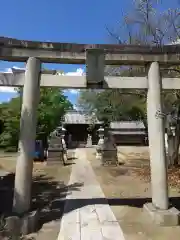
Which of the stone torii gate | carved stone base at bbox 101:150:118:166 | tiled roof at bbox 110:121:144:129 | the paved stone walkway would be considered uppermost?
tiled roof at bbox 110:121:144:129

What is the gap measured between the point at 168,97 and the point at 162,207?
9.22m

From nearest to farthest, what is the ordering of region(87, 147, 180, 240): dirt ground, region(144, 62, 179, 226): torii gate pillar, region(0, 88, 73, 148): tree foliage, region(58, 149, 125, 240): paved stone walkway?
region(58, 149, 125, 240): paved stone walkway < region(87, 147, 180, 240): dirt ground < region(144, 62, 179, 226): torii gate pillar < region(0, 88, 73, 148): tree foliage

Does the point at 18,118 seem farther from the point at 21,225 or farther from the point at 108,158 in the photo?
the point at 21,225

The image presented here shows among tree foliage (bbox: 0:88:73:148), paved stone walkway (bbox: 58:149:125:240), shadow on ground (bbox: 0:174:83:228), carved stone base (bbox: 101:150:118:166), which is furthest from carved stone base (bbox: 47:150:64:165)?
paved stone walkway (bbox: 58:149:125:240)

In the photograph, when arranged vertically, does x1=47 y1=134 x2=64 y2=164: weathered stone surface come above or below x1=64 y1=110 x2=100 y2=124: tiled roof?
below

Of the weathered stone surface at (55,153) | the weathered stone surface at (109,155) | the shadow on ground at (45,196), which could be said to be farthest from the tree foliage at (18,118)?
the shadow on ground at (45,196)

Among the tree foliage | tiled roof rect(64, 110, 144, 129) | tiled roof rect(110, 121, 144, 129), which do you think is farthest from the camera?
tiled roof rect(64, 110, 144, 129)

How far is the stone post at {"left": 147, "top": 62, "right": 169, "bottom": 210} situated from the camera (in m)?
6.14

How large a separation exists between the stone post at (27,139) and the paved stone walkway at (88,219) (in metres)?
1.14

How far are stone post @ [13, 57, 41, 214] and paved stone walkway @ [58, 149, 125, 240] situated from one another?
1143 mm

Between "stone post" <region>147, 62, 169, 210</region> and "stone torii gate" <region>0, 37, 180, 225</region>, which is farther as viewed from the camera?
"stone post" <region>147, 62, 169, 210</region>

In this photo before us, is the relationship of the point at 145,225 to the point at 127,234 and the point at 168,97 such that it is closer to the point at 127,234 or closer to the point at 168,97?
the point at 127,234

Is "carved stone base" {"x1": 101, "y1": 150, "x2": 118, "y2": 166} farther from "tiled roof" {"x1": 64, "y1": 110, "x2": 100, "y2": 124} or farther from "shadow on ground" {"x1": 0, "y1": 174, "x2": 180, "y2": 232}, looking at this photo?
"tiled roof" {"x1": 64, "y1": 110, "x2": 100, "y2": 124}

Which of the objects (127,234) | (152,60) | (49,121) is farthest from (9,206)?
(49,121)
